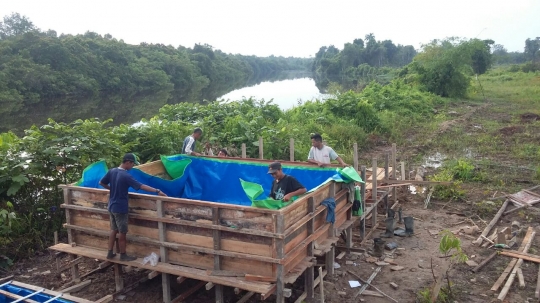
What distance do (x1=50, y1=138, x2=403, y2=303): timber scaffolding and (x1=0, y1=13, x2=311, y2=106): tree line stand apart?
3245 centimetres

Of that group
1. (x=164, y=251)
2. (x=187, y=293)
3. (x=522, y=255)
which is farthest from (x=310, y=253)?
(x=522, y=255)

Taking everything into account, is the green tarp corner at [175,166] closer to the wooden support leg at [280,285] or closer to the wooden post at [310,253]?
the wooden post at [310,253]

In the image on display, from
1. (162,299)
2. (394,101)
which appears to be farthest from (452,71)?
(162,299)

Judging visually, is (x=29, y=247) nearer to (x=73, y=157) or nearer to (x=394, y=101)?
(x=73, y=157)

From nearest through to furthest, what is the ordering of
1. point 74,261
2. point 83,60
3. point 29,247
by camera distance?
point 74,261
point 29,247
point 83,60

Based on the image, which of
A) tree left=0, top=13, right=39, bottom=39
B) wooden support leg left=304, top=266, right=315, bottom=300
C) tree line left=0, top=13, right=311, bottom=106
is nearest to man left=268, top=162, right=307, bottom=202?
wooden support leg left=304, top=266, right=315, bottom=300

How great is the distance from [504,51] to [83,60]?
354ft

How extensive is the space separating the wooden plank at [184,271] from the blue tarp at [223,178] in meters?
1.46

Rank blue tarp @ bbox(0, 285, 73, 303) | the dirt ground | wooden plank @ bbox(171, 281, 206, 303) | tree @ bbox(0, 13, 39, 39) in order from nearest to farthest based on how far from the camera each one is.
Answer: blue tarp @ bbox(0, 285, 73, 303)
wooden plank @ bbox(171, 281, 206, 303)
the dirt ground
tree @ bbox(0, 13, 39, 39)

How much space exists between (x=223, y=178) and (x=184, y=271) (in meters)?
2.75

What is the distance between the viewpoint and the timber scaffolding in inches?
185

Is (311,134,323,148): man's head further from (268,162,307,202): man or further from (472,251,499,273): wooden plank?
(472,251,499,273): wooden plank

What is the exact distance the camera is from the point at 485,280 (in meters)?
6.49

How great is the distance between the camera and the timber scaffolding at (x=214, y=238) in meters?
4.71
